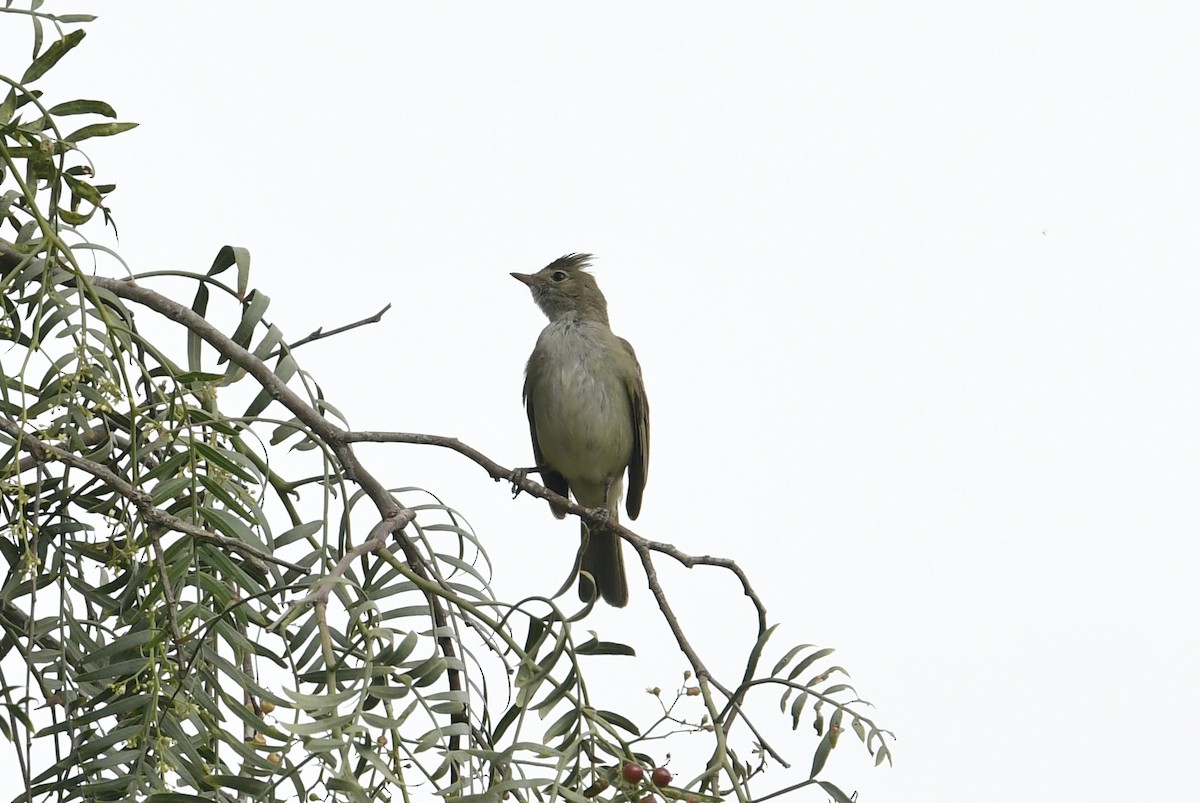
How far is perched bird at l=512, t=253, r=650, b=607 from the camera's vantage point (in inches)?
229

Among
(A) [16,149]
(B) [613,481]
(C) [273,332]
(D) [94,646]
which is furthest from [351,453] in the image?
(B) [613,481]

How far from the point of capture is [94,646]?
6.13 feet

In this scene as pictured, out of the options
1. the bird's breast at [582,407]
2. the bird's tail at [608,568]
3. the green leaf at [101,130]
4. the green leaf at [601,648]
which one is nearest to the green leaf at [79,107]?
the green leaf at [101,130]

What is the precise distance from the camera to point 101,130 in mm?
2119

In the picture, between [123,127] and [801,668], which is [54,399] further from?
[801,668]

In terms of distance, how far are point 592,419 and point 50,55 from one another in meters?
3.89

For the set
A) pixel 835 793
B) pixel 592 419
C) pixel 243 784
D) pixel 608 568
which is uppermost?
pixel 592 419

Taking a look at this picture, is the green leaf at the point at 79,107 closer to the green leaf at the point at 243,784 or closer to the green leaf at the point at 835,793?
the green leaf at the point at 243,784

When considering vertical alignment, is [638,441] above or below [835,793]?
above

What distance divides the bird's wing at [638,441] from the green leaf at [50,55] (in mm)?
4047

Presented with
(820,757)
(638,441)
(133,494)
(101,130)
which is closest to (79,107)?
(101,130)

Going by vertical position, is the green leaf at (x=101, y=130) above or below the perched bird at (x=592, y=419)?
below

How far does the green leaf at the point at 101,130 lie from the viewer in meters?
2.11

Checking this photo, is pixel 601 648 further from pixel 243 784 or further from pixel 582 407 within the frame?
pixel 582 407
